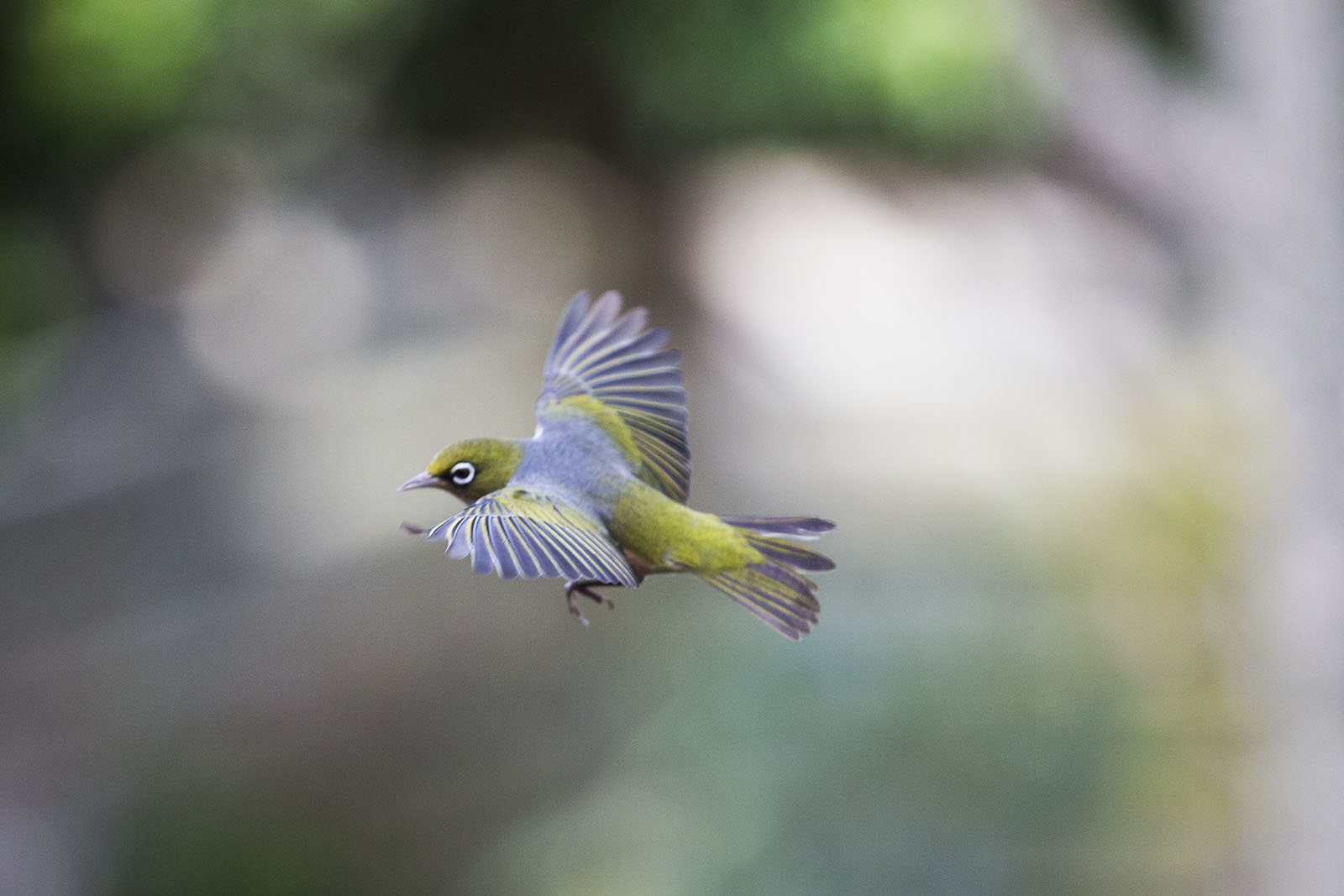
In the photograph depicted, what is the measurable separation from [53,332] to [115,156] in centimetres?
121

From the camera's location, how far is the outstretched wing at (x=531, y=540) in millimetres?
537

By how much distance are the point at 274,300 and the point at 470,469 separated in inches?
281

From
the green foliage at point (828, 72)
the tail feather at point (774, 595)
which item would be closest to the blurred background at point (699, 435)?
the green foliage at point (828, 72)

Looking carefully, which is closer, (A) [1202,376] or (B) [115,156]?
(A) [1202,376]

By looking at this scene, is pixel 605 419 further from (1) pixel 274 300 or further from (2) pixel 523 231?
(2) pixel 523 231

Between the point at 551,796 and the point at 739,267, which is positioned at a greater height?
the point at 739,267

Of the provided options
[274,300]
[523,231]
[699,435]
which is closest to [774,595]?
[699,435]

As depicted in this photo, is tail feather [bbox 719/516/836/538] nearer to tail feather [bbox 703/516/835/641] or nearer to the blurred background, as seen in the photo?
tail feather [bbox 703/516/835/641]

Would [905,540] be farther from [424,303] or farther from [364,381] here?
[424,303]

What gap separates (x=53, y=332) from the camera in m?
7.54

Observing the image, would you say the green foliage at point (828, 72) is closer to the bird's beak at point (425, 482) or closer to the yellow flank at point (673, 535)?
the yellow flank at point (673, 535)

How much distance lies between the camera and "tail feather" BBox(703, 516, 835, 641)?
2.17ft

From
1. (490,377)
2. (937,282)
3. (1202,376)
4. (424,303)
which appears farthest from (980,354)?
(424,303)

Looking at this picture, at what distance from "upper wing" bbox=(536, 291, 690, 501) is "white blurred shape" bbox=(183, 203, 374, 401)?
5.90 metres
